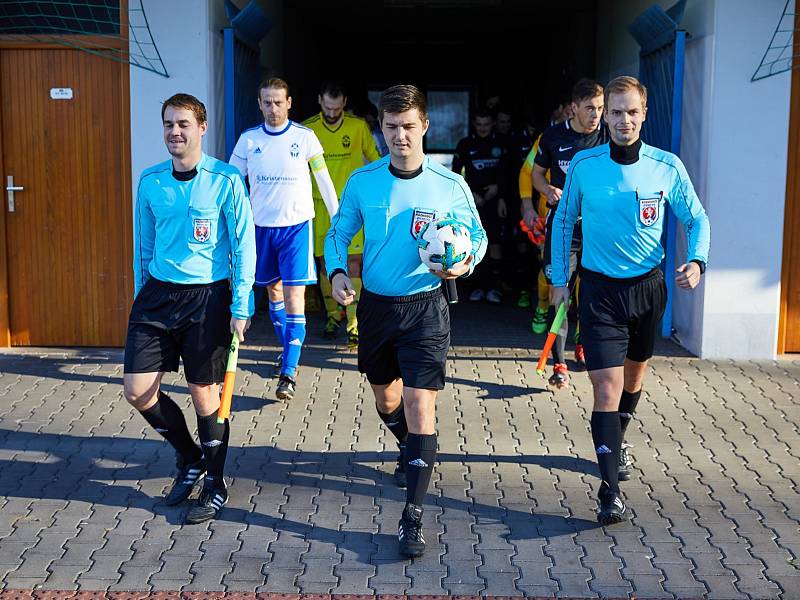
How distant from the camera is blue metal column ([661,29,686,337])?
819cm

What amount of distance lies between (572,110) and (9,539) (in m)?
4.66

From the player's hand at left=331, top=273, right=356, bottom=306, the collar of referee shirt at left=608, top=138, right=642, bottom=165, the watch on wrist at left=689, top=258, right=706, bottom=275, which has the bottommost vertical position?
the player's hand at left=331, top=273, right=356, bottom=306

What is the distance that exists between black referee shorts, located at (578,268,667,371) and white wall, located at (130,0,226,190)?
14.0 feet

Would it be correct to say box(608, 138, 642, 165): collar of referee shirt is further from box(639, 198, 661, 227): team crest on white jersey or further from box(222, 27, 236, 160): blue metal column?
box(222, 27, 236, 160): blue metal column

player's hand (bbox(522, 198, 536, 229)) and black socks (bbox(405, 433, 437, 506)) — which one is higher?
player's hand (bbox(522, 198, 536, 229))

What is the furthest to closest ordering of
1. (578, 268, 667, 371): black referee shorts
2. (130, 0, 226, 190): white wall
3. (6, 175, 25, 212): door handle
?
(6, 175, 25, 212): door handle
(130, 0, 226, 190): white wall
(578, 268, 667, 371): black referee shorts

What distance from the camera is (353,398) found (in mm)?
7125

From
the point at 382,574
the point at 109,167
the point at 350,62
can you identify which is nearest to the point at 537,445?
the point at 382,574

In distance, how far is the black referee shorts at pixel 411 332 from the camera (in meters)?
4.60

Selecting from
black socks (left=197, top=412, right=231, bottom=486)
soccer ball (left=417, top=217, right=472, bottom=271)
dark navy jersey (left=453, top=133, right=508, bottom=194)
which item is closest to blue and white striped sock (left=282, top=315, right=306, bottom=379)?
black socks (left=197, top=412, right=231, bottom=486)

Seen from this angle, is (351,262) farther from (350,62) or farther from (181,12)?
(350,62)

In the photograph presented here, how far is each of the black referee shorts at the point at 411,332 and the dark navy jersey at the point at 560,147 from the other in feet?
9.48

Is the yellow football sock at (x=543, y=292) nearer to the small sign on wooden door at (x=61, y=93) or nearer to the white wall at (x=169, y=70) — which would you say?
the white wall at (x=169, y=70)

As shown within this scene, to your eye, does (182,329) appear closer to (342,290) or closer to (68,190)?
(342,290)
